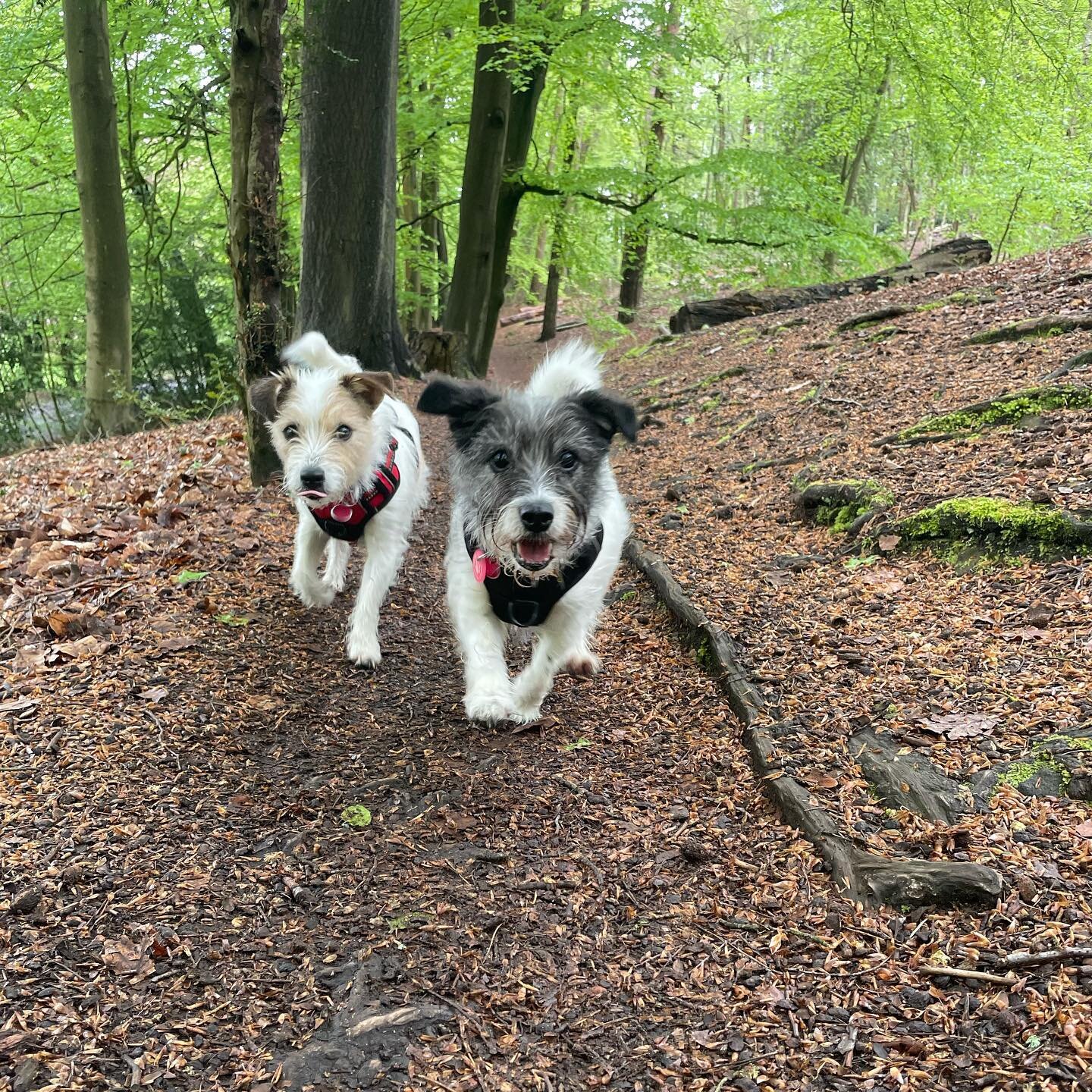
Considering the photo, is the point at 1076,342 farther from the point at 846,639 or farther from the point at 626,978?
the point at 626,978

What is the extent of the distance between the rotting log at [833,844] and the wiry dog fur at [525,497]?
32.2 inches

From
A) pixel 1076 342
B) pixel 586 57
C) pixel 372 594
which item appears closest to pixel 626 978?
pixel 372 594

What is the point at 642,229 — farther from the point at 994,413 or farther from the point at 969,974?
the point at 969,974

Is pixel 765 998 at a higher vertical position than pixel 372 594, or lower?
higher

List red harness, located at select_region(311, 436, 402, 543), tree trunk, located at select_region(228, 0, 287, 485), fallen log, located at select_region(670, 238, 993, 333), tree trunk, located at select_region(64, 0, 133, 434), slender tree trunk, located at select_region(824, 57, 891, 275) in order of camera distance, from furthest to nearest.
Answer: slender tree trunk, located at select_region(824, 57, 891, 275) < fallen log, located at select_region(670, 238, 993, 333) < tree trunk, located at select_region(64, 0, 133, 434) < tree trunk, located at select_region(228, 0, 287, 485) < red harness, located at select_region(311, 436, 402, 543)

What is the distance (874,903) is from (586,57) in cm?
1363

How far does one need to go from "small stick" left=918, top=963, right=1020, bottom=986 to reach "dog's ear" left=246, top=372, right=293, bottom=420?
4565 millimetres

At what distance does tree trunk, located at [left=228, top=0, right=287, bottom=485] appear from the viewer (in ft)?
19.0

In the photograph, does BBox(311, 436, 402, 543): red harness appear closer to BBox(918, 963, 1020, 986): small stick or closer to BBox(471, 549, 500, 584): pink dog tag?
BBox(471, 549, 500, 584): pink dog tag

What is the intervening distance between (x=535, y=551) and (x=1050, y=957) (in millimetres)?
2516

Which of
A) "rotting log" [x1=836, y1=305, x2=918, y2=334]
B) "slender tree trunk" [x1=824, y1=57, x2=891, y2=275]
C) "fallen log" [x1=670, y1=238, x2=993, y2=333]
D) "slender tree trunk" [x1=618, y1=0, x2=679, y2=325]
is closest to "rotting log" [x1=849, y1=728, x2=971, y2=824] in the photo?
"rotting log" [x1=836, y1=305, x2=918, y2=334]

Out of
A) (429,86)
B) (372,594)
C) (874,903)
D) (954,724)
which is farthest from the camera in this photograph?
(429,86)

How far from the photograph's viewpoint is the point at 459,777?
3.89 metres

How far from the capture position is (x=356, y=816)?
3562 mm
